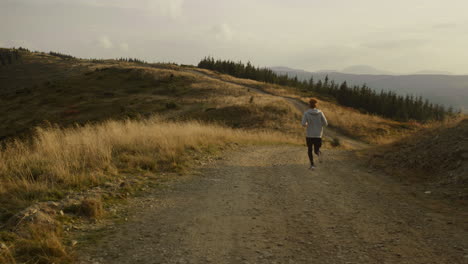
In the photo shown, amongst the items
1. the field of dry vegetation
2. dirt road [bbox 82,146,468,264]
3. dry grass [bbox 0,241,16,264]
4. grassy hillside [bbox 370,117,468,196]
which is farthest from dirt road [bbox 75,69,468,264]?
the field of dry vegetation

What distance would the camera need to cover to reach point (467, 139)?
34.6ft

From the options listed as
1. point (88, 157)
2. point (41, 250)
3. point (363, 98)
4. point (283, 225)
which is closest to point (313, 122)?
point (283, 225)

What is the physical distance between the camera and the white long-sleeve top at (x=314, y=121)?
11148 millimetres

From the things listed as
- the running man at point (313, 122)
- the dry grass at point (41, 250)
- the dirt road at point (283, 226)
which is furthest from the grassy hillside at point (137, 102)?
the dry grass at point (41, 250)

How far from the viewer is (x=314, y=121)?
36.7ft

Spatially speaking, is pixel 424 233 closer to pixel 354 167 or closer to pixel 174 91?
pixel 354 167

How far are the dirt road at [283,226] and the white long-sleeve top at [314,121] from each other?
8.14 ft

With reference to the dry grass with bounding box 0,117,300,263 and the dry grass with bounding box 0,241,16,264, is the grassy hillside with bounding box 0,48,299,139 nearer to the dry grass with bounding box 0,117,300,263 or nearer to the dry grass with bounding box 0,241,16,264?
the dry grass with bounding box 0,117,300,263

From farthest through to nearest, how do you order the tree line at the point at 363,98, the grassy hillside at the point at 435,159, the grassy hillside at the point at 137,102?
the tree line at the point at 363,98, the grassy hillside at the point at 137,102, the grassy hillside at the point at 435,159

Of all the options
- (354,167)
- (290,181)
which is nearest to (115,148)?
(290,181)

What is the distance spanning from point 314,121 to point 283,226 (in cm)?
635

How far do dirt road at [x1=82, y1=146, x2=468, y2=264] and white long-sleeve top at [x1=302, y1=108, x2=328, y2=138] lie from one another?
2480 mm

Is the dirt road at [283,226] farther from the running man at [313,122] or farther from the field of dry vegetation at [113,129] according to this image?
the running man at [313,122]

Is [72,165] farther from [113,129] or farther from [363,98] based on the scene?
[363,98]
